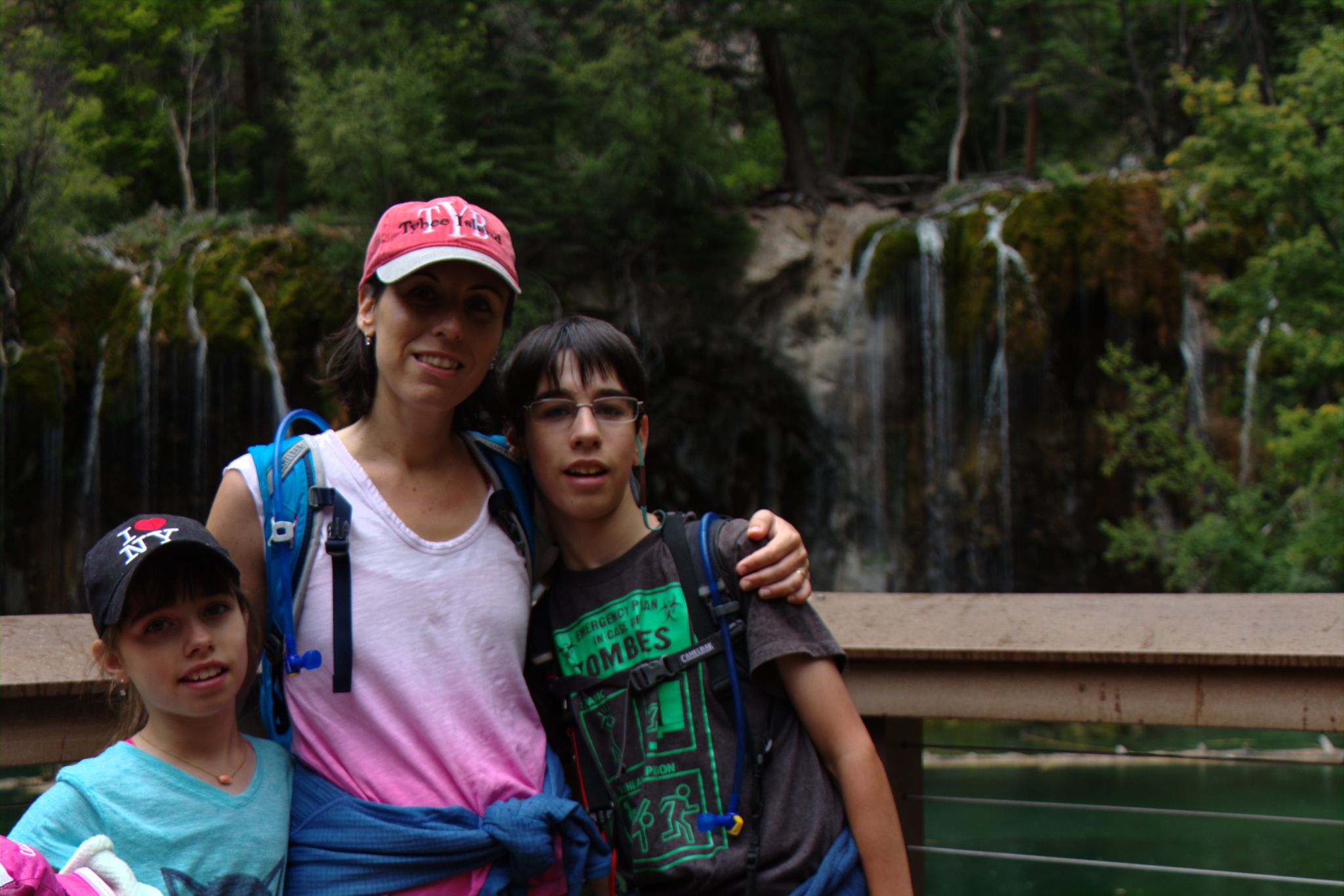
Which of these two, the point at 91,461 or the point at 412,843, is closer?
the point at 412,843

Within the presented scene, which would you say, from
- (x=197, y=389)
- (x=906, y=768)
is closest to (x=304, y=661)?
(x=906, y=768)

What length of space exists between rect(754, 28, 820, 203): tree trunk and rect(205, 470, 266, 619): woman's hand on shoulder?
59.2 ft

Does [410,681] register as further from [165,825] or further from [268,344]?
[268,344]

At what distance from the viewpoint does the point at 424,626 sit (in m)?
1.72

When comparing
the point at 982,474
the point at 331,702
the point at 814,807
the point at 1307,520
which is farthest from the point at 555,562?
the point at 982,474

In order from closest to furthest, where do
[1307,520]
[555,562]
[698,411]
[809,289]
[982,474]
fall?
[555,562]
[1307,520]
[982,474]
[809,289]
[698,411]

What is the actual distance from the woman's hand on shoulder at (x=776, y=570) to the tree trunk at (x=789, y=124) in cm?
1788

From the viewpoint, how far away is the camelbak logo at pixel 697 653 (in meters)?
1.78

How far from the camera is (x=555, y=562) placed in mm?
1968

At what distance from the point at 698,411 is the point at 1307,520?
935 cm

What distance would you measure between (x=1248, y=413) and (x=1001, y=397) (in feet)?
10.0

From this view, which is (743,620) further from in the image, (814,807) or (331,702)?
(331,702)

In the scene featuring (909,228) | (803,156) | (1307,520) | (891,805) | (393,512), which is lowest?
(1307,520)

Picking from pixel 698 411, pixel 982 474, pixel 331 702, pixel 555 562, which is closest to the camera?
pixel 331 702
